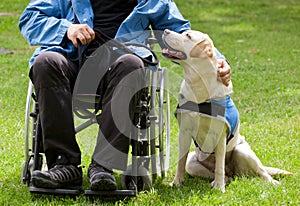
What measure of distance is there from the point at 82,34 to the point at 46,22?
0.31m

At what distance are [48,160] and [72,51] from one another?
714mm

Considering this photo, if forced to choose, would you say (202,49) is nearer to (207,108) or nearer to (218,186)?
(207,108)

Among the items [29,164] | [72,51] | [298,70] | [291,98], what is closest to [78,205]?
[29,164]

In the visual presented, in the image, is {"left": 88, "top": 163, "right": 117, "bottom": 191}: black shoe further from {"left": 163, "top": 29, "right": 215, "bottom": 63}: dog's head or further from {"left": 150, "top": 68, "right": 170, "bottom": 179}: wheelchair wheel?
{"left": 163, "top": 29, "right": 215, "bottom": 63}: dog's head

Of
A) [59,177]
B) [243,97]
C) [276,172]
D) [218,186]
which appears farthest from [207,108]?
[243,97]

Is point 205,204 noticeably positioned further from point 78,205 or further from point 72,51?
point 72,51

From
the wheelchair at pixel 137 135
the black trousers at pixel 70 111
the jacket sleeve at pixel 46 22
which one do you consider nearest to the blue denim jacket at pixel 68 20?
the jacket sleeve at pixel 46 22

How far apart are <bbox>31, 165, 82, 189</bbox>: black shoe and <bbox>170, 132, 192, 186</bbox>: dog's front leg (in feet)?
2.18

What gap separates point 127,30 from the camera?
3.91m

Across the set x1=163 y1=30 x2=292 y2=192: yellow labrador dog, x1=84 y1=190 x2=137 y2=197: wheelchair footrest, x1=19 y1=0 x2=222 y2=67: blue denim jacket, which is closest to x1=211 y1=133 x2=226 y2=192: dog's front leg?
x1=163 y1=30 x2=292 y2=192: yellow labrador dog

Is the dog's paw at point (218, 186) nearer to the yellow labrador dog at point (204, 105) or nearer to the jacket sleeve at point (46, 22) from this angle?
the yellow labrador dog at point (204, 105)

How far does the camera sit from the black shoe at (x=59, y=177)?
3.41 m

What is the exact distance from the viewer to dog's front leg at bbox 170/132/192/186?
3859 mm

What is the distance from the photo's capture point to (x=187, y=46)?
365 centimetres
